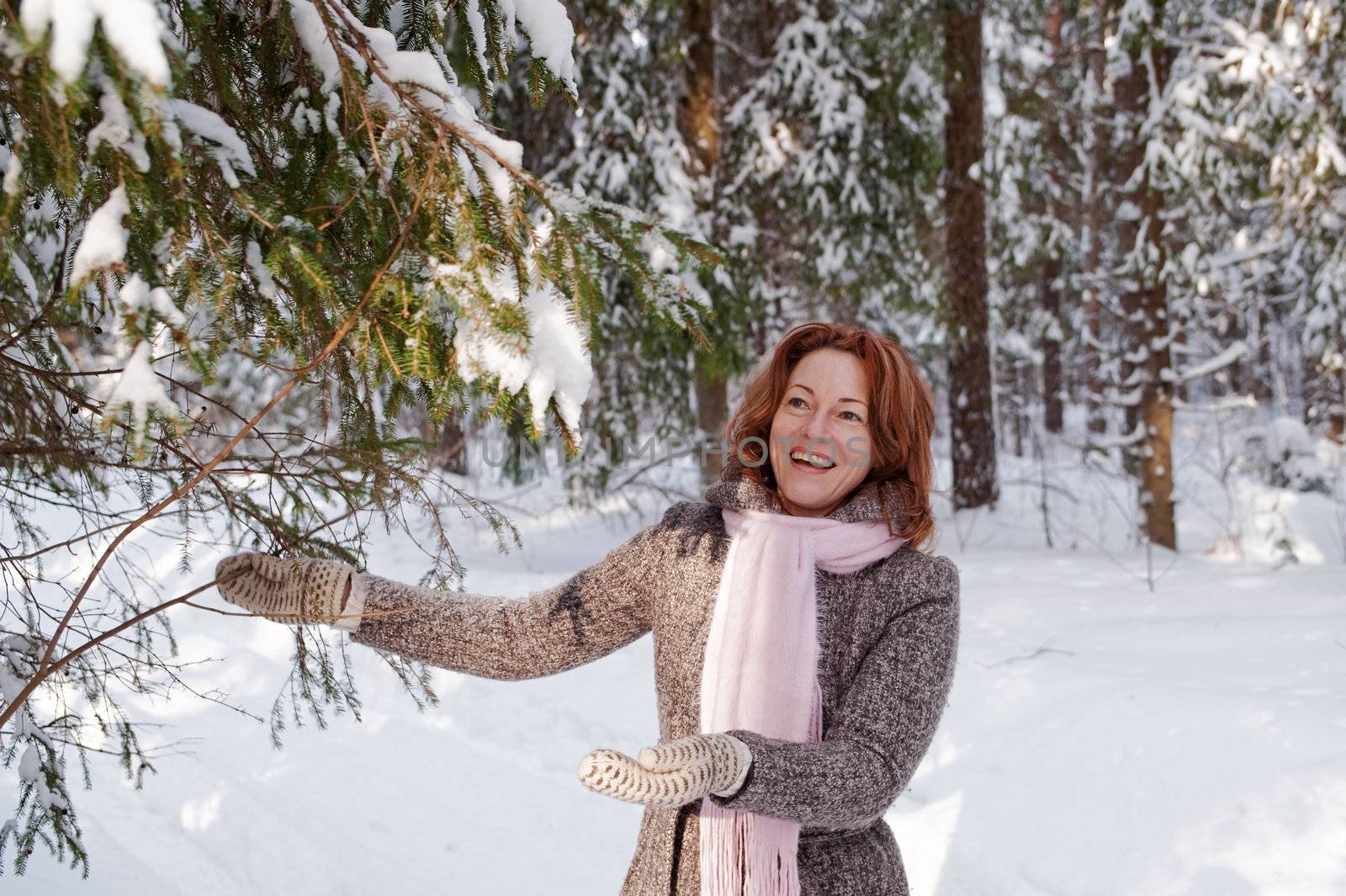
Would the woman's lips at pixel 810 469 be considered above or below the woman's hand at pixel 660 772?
above

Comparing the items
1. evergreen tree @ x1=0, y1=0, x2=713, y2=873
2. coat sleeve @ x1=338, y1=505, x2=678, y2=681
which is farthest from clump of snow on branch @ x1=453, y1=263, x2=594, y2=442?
coat sleeve @ x1=338, y1=505, x2=678, y2=681

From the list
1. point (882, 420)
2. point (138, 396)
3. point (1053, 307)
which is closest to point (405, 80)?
point (138, 396)

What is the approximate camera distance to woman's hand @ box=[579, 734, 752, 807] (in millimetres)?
1255

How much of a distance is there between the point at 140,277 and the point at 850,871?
1483 millimetres

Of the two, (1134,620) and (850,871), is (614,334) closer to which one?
(1134,620)

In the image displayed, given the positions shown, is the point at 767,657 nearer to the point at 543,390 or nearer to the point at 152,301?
the point at 543,390

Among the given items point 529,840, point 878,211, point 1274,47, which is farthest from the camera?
point 878,211

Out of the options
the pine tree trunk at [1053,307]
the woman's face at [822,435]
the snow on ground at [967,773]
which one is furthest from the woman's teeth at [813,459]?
the pine tree trunk at [1053,307]

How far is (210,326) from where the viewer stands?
4.88ft

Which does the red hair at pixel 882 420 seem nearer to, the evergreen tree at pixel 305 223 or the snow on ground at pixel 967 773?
the evergreen tree at pixel 305 223

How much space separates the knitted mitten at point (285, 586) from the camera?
180 centimetres

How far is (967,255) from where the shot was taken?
805 centimetres

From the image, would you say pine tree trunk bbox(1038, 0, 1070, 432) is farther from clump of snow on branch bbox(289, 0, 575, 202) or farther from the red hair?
clump of snow on branch bbox(289, 0, 575, 202)

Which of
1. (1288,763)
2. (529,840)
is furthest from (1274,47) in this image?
(529,840)
